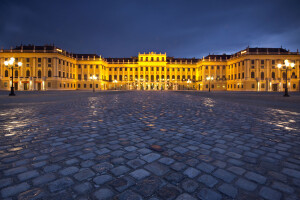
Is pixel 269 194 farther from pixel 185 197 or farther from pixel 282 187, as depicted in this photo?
pixel 185 197

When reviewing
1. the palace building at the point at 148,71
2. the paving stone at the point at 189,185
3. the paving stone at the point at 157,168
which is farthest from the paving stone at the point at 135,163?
the palace building at the point at 148,71

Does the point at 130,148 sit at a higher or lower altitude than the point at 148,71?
lower

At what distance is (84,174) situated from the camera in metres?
2.13

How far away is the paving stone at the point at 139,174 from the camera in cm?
207

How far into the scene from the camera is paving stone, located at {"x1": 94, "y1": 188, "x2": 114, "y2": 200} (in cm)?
169

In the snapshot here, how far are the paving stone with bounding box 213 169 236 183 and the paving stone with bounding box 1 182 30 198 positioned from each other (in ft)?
7.19

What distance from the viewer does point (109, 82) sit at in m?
73.4

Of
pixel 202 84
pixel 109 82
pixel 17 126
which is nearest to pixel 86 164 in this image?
pixel 17 126

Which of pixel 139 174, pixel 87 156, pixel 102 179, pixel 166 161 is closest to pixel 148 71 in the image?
pixel 87 156

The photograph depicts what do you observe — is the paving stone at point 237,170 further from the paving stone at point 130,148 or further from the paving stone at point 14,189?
the paving stone at point 14,189

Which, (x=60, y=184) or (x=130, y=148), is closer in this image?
(x=60, y=184)

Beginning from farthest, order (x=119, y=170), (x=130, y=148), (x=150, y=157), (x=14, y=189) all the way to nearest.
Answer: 1. (x=130, y=148)
2. (x=150, y=157)
3. (x=119, y=170)
4. (x=14, y=189)

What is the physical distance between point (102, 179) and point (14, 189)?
0.90 m

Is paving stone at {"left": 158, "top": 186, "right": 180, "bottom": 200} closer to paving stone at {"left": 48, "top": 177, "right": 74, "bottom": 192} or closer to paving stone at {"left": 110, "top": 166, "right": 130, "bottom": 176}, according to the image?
paving stone at {"left": 110, "top": 166, "right": 130, "bottom": 176}
